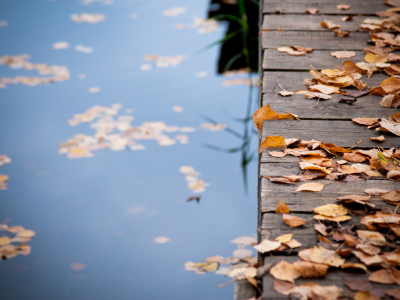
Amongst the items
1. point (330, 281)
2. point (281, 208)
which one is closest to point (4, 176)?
point (281, 208)

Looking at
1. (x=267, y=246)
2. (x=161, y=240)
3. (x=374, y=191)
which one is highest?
(x=374, y=191)

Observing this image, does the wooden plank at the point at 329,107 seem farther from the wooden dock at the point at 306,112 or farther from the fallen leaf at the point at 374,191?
the fallen leaf at the point at 374,191

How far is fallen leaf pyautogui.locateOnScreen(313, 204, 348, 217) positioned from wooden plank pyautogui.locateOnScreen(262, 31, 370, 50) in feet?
4.23

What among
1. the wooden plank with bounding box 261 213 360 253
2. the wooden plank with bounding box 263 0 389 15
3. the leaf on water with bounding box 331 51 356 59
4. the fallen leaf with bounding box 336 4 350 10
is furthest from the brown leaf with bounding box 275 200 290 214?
the fallen leaf with bounding box 336 4 350 10

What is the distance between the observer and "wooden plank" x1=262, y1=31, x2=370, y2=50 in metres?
2.18

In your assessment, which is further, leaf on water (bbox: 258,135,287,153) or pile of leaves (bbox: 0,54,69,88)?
pile of leaves (bbox: 0,54,69,88)

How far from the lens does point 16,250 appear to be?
7.21 ft

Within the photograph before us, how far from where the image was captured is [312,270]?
0.96 m

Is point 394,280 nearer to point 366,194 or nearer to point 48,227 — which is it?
point 366,194

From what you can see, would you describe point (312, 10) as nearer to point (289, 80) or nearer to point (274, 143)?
point (289, 80)

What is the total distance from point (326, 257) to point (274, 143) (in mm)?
587

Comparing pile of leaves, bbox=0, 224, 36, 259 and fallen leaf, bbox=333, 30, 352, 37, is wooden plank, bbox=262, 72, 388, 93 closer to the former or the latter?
fallen leaf, bbox=333, 30, 352, 37

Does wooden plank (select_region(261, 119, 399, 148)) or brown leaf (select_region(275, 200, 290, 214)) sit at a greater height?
wooden plank (select_region(261, 119, 399, 148))

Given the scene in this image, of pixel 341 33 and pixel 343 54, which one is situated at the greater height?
pixel 341 33
